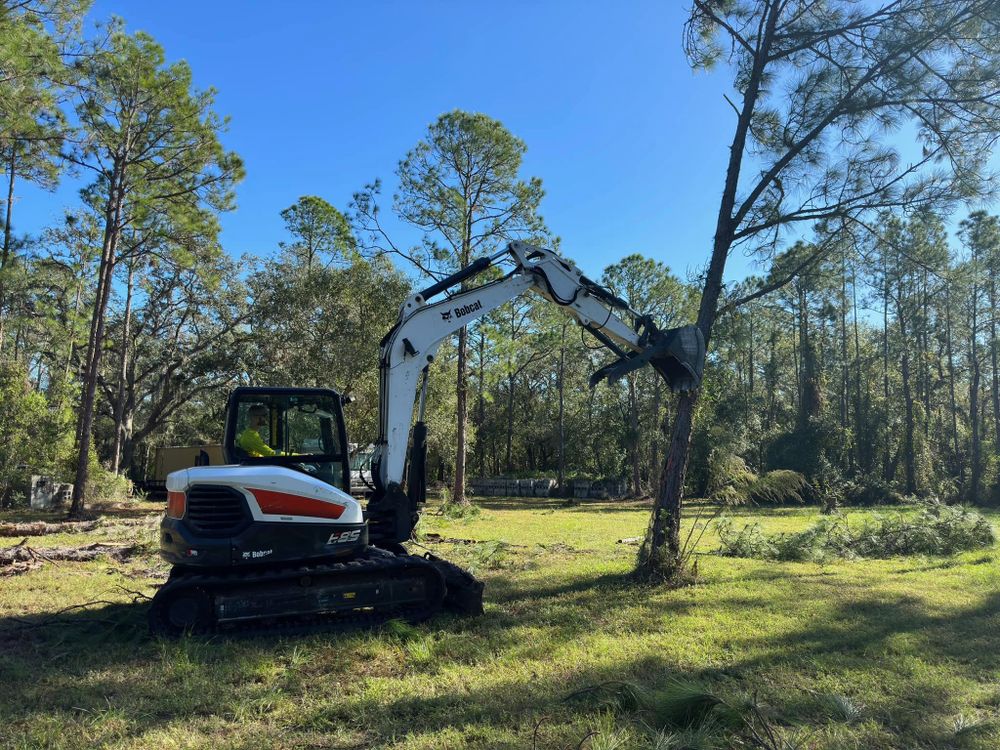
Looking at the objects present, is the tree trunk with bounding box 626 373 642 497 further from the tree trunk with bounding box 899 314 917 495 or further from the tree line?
the tree trunk with bounding box 899 314 917 495

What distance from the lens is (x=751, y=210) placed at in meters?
9.70

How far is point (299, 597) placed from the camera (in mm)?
6074

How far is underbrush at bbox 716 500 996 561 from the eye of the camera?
11.3 meters

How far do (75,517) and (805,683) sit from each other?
16.4 meters

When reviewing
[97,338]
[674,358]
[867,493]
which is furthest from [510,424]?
[674,358]

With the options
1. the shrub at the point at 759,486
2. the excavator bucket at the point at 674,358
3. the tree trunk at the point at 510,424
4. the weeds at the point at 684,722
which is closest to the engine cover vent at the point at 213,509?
the weeds at the point at 684,722

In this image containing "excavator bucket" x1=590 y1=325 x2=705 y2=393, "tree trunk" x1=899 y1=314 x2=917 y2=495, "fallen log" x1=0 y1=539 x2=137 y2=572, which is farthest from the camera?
"tree trunk" x1=899 y1=314 x2=917 y2=495

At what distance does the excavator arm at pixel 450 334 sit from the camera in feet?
23.7

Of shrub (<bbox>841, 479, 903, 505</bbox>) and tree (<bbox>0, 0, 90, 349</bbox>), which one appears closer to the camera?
tree (<bbox>0, 0, 90, 349</bbox>)

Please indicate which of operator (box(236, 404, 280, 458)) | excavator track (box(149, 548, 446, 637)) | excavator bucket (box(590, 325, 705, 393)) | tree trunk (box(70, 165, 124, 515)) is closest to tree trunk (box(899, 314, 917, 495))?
excavator bucket (box(590, 325, 705, 393))

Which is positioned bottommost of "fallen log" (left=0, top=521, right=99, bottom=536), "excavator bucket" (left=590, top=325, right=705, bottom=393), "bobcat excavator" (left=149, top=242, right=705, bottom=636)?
"fallen log" (left=0, top=521, right=99, bottom=536)

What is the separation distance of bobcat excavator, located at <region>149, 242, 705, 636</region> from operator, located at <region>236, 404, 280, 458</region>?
1 cm

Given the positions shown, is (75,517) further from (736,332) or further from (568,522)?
(736,332)

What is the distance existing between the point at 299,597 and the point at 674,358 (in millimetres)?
5184
